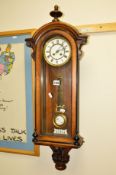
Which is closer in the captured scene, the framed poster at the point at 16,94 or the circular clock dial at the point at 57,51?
the circular clock dial at the point at 57,51

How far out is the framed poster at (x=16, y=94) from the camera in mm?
1426

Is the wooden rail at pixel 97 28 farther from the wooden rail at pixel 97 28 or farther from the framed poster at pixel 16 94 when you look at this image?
the framed poster at pixel 16 94

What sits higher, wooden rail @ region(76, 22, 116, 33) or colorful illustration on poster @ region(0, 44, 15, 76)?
wooden rail @ region(76, 22, 116, 33)

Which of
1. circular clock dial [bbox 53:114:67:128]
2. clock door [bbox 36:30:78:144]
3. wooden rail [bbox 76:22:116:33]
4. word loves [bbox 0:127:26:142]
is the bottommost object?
word loves [bbox 0:127:26:142]

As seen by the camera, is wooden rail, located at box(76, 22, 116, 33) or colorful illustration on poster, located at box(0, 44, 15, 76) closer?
wooden rail, located at box(76, 22, 116, 33)

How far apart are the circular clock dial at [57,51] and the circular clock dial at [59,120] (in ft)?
0.90

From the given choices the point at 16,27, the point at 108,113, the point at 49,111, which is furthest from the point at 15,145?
the point at 16,27

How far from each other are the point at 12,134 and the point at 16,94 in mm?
258

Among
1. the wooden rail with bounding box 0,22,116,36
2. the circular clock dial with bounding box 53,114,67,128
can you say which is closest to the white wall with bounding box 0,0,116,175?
the wooden rail with bounding box 0,22,116,36

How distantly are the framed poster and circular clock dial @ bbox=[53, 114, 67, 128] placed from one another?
0.74 ft

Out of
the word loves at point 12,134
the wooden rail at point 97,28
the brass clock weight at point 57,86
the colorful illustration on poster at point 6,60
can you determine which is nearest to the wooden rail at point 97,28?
the wooden rail at point 97,28

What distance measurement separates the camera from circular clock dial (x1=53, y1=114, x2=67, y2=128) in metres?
1.23

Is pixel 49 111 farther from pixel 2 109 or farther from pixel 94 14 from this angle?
pixel 94 14

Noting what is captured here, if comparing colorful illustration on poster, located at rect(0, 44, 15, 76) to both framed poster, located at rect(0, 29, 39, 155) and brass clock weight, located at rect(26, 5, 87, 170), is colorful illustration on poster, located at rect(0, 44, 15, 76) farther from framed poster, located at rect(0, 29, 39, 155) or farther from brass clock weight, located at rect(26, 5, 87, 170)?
brass clock weight, located at rect(26, 5, 87, 170)
